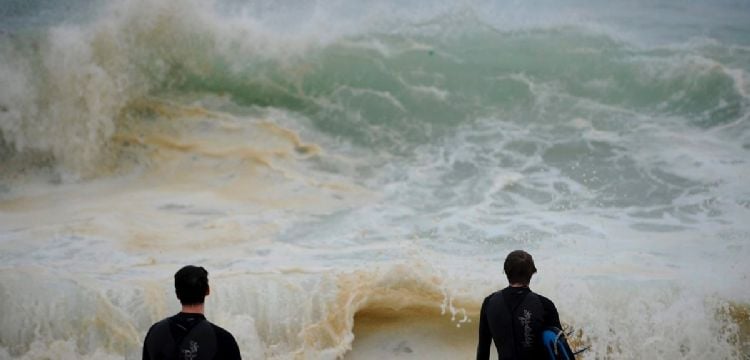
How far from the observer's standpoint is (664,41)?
36.4 ft

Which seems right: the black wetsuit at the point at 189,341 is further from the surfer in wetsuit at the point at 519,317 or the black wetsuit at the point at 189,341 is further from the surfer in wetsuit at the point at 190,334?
the surfer in wetsuit at the point at 519,317

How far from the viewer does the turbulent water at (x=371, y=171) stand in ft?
18.5

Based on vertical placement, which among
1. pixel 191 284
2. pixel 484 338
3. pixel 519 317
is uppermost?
pixel 191 284

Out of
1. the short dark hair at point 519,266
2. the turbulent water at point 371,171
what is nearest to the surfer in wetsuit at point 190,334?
the short dark hair at point 519,266

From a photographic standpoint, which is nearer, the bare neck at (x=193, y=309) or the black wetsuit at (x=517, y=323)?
the bare neck at (x=193, y=309)

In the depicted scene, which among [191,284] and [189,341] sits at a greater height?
[191,284]

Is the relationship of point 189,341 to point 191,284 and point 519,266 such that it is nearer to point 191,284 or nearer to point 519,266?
point 191,284

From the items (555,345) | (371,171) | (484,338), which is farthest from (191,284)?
(371,171)

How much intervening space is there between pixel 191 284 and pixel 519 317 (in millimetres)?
1255

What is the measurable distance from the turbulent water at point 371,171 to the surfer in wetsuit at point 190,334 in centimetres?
266

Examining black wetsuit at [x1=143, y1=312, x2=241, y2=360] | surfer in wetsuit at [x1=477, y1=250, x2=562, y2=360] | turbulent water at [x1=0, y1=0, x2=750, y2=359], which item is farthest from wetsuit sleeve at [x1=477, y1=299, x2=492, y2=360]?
turbulent water at [x1=0, y1=0, x2=750, y2=359]

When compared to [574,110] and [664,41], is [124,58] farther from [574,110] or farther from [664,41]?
[664,41]

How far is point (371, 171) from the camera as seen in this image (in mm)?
9039

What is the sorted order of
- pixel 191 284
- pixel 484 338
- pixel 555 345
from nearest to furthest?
1. pixel 191 284
2. pixel 555 345
3. pixel 484 338
